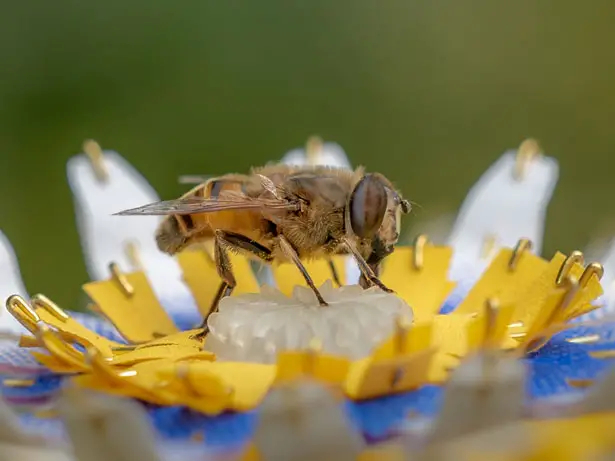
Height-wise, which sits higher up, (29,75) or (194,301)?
(29,75)

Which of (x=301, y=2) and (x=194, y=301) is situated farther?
(x=301, y=2)

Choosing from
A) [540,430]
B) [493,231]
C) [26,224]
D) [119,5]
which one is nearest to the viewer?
[540,430]

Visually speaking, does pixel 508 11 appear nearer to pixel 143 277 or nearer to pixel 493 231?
pixel 493 231

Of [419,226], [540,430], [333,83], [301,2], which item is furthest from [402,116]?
[540,430]

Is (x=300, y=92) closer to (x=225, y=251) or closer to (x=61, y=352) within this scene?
(x=225, y=251)

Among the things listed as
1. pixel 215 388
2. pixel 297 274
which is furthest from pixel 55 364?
pixel 297 274

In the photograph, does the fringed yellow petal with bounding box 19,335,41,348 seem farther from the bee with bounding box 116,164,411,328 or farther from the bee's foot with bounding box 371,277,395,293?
the bee's foot with bounding box 371,277,395,293

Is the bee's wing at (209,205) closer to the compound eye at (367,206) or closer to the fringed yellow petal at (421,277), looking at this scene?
the compound eye at (367,206)

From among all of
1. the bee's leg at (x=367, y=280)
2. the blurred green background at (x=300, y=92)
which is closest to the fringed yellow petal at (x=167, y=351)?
the bee's leg at (x=367, y=280)
